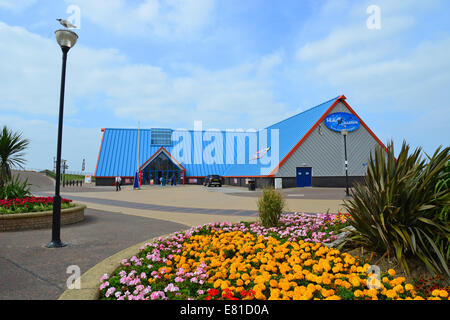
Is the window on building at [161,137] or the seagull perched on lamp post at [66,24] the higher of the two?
the window on building at [161,137]

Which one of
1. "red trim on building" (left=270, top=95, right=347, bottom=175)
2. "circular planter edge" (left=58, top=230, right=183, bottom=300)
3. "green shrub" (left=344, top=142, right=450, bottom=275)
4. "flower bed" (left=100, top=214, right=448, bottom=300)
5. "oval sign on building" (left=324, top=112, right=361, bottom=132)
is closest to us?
"flower bed" (left=100, top=214, right=448, bottom=300)

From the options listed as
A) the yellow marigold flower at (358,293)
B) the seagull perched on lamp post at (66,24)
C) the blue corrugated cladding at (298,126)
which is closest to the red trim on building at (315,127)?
the blue corrugated cladding at (298,126)

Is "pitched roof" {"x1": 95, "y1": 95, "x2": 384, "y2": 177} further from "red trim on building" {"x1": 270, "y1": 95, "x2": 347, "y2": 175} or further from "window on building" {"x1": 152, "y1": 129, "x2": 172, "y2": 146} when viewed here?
"window on building" {"x1": 152, "y1": 129, "x2": 172, "y2": 146}

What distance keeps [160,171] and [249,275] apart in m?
45.9

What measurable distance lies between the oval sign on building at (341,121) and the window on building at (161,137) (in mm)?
31478

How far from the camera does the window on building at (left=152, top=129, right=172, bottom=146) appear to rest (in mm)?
52562

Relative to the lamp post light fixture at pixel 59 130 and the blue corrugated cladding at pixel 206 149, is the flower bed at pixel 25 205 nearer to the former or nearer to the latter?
the lamp post light fixture at pixel 59 130

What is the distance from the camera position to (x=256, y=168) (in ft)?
118

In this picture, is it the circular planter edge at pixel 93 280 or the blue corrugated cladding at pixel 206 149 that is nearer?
the circular planter edge at pixel 93 280

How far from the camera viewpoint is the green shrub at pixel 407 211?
3568 mm

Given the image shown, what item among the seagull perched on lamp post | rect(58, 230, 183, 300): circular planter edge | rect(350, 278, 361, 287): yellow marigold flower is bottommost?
rect(58, 230, 183, 300): circular planter edge

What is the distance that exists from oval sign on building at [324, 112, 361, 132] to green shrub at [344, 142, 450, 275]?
31.0 m

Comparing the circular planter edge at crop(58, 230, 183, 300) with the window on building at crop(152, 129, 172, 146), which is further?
the window on building at crop(152, 129, 172, 146)

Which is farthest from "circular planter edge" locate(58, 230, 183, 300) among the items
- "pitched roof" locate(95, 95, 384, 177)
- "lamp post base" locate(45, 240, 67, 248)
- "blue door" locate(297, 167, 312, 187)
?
"blue door" locate(297, 167, 312, 187)
